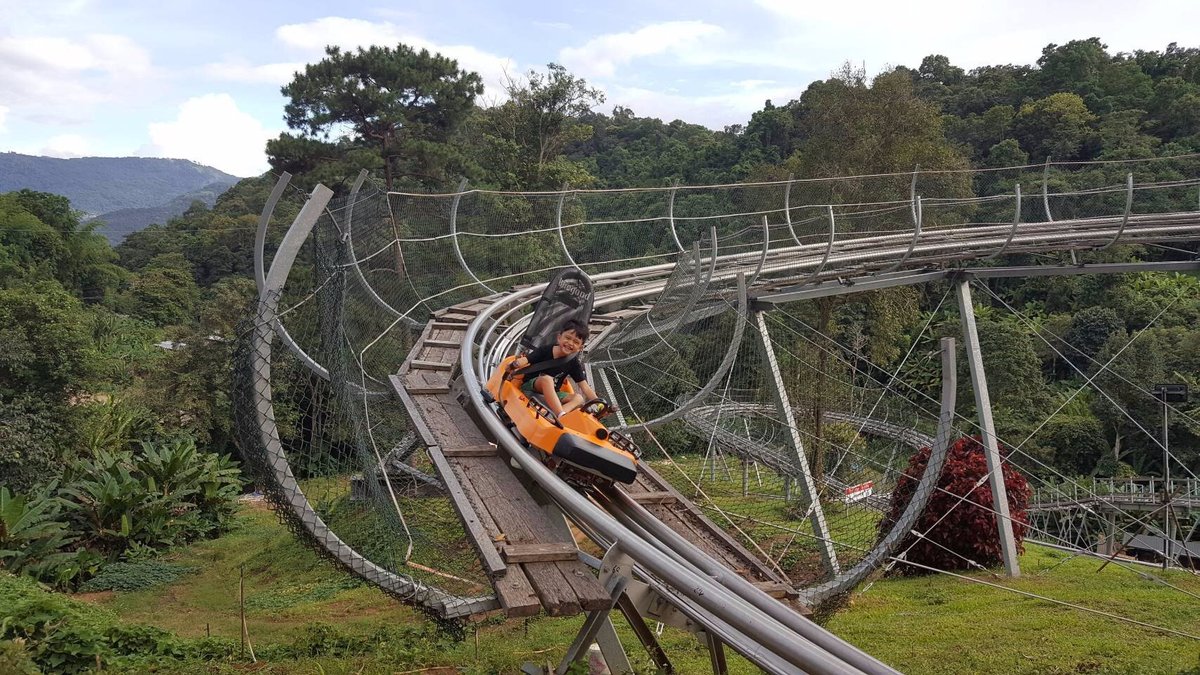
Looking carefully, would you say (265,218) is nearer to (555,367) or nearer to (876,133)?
(555,367)

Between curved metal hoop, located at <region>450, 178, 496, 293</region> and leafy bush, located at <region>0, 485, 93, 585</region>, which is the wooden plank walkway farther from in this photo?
leafy bush, located at <region>0, 485, 93, 585</region>

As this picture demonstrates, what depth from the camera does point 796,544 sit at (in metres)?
11.8

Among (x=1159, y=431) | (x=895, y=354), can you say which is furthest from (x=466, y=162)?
(x=1159, y=431)

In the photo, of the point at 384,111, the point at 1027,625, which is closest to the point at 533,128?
the point at 384,111

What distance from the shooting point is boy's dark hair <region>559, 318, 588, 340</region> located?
4898mm

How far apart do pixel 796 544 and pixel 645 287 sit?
439 centimetres

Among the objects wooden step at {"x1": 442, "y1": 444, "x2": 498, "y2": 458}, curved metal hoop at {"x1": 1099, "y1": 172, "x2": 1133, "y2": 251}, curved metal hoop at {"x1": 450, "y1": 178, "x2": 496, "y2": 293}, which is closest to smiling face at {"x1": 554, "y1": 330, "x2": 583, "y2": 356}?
wooden step at {"x1": 442, "y1": 444, "x2": 498, "y2": 458}

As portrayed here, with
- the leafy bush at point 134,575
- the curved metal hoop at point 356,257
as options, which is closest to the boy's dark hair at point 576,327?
the curved metal hoop at point 356,257

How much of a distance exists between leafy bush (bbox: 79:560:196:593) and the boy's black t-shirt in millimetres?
8383

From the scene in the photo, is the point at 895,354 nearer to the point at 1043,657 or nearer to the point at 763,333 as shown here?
the point at 763,333

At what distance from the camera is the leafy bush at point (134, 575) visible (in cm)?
1092

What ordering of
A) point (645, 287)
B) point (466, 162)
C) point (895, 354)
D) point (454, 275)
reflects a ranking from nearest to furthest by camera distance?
1. point (454, 275)
2. point (645, 287)
3. point (895, 354)
4. point (466, 162)

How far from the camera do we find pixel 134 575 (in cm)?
1123

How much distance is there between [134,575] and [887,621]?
9021mm
